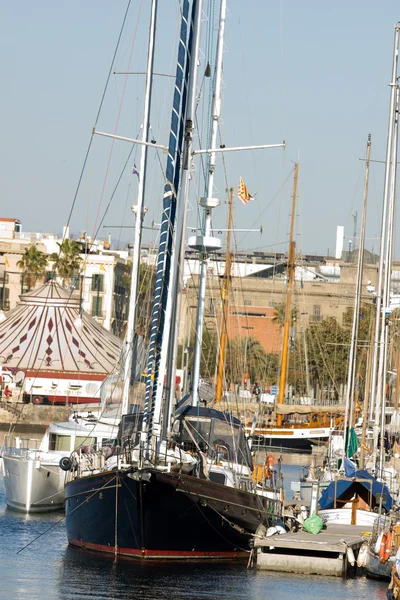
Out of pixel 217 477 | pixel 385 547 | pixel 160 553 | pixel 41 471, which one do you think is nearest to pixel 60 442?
pixel 41 471

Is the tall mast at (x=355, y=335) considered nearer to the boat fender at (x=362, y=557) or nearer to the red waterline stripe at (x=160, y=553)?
the boat fender at (x=362, y=557)

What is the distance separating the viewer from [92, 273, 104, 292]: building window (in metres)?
138

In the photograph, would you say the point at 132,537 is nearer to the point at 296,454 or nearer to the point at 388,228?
the point at 388,228

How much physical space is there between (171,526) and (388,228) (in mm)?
20708

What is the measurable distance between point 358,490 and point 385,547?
606cm

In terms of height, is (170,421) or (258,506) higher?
(170,421)

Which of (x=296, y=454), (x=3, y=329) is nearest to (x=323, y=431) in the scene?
(x=296, y=454)

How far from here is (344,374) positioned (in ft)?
397

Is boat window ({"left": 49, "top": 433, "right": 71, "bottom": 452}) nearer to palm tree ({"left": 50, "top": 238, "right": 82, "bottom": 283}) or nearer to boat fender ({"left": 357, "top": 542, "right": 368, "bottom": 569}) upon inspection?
boat fender ({"left": 357, "top": 542, "right": 368, "bottom": 569})

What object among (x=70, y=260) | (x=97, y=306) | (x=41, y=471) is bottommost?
(x=41, y=471)

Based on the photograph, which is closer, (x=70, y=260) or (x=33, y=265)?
(x=70, y=260)

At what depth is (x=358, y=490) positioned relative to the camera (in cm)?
3622

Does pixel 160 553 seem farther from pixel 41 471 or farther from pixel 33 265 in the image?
pixel 33 265

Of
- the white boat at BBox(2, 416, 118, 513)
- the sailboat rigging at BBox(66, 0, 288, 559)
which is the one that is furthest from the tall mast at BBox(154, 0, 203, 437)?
the white boat at BBox(2, 416, 118, 513)
